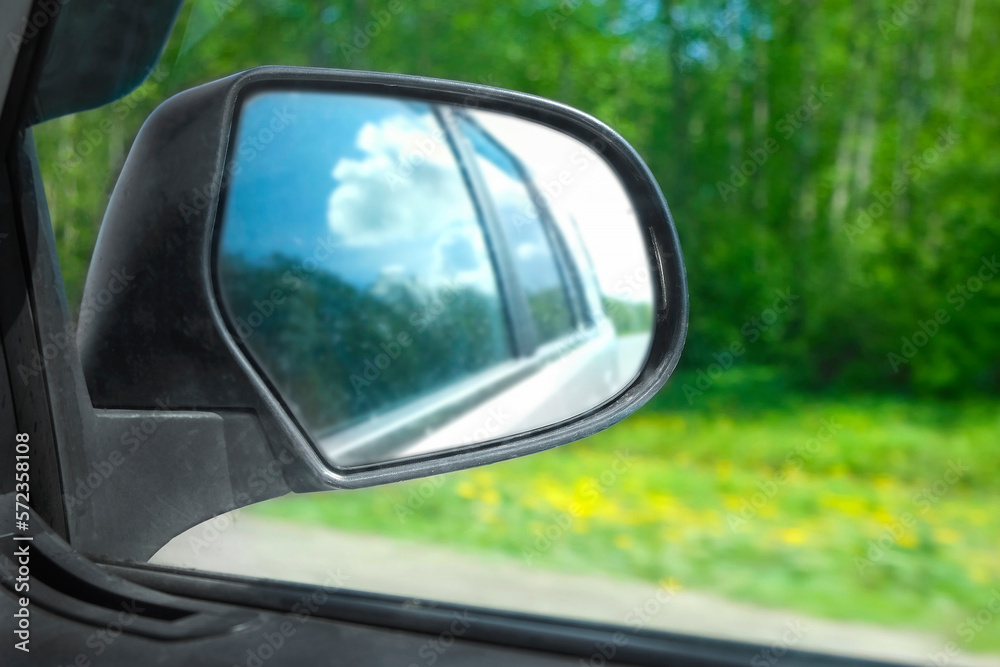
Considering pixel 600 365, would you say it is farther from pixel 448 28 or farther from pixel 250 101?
pixel 448 28

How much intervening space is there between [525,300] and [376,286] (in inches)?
18.1

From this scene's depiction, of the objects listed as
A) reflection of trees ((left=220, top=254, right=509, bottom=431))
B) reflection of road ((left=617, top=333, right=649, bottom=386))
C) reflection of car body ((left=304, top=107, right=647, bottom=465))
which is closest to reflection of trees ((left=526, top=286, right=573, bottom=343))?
reflection of car body ((left=304, top=107, right=647, bottom=465))

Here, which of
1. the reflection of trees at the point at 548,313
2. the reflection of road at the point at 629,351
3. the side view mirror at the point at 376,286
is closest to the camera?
the side view mirror at the point at 376,286

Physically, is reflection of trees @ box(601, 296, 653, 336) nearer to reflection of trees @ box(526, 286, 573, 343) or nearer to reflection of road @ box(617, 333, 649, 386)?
reflection of road @ box(617, 333, 649, 386)

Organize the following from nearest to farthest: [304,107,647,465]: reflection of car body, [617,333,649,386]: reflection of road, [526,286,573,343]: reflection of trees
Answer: [617,333,649,386]: reflection of road
[304,107,647,465]: reflection of car body
[526,286,573,343]: reflection of trees

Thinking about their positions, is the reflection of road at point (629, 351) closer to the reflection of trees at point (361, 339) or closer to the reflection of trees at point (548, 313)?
the reflection of trees at point (548, 313)

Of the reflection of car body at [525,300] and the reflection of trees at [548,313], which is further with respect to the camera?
the reflection of trees at [548,313]

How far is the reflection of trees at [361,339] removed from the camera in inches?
83.2

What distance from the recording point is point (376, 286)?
244 cm

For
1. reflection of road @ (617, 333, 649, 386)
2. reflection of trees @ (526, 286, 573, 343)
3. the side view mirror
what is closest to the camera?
the side view mirror

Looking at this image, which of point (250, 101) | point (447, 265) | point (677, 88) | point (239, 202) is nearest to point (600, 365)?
point (447, 265)

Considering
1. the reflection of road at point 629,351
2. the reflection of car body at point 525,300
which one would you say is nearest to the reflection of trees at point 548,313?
the reflection of car body at point 525,300

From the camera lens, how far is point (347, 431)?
203 cm

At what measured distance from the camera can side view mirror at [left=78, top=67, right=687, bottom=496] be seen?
47.6 inches
